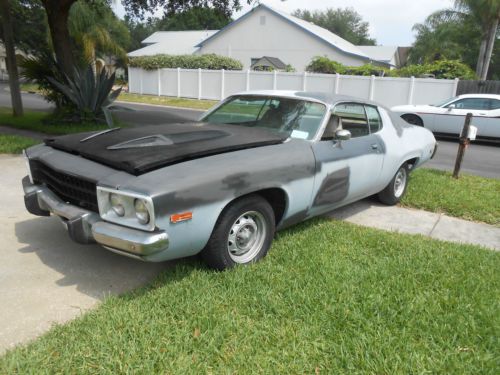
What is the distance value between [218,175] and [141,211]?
61 cm

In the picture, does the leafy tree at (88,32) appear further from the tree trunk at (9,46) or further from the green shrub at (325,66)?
the tree trunk at (9,46)

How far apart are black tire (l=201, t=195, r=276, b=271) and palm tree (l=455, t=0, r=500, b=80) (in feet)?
88.2

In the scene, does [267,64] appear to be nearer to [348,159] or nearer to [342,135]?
[348,159]

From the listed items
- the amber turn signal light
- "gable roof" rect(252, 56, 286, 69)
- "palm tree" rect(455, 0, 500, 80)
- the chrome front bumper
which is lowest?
the chrome front bumper

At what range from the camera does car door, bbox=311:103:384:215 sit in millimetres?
3998

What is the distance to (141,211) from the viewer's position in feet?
9.27

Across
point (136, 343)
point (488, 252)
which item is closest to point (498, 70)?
point (488, 252)

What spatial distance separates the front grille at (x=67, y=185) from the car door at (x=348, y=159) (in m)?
1.92

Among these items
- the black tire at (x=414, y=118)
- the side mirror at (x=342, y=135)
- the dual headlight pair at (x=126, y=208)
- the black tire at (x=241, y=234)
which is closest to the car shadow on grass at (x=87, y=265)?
the black tire at (x=241, y=234)

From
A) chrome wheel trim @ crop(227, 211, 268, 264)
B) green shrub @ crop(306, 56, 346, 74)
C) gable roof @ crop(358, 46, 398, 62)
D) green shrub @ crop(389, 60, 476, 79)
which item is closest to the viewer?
chrome wheel trim @ crop(227, 211, 268, 264)

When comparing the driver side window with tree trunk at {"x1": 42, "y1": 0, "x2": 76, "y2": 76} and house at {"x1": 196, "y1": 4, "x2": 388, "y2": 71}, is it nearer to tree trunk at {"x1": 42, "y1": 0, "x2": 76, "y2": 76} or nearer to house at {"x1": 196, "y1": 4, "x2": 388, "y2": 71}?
tree trunk at {"x1": 42, "y1": 0, "x2": 76, "y2": 76}

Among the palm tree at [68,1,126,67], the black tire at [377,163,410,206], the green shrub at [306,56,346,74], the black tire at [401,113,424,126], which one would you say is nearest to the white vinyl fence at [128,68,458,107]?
the palm tree at [68,1,126,67]

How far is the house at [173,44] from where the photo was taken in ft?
128

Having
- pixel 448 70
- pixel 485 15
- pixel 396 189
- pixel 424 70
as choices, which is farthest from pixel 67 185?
pixel 485 15
